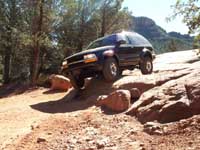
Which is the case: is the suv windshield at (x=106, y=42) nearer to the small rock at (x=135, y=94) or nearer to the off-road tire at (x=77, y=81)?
the off-road tire at (x=77, y=81)

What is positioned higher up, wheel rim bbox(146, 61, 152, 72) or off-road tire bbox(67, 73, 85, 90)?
wheel rim bbox(146, 61, 152, 72)

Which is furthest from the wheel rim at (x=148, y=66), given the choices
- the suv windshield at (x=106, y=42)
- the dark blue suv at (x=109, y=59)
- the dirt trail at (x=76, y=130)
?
the dirt trail at (x=76, y=130)

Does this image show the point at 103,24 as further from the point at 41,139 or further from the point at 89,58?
the point at 41,139

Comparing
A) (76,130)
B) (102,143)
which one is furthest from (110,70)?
(102,143)

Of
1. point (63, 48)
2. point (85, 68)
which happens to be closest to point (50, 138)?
point (85, 68)

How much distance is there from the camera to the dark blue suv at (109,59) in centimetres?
1443

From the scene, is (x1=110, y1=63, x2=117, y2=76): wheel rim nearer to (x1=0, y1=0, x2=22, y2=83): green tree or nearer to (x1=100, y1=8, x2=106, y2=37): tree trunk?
(x1=0, y1=0, x2=22, y2=83): green tree

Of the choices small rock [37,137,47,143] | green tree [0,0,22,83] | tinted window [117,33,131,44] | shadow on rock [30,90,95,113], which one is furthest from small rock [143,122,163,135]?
green tree [0,0,22,83]

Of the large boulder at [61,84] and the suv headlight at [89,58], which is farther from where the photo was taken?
the large boulder at [61,84]

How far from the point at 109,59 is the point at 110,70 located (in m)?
0.41

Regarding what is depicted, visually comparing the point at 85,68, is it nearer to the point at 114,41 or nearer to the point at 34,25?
the point at 114,41

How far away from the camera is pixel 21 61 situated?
121 ft

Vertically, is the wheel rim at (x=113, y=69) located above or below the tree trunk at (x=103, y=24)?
below

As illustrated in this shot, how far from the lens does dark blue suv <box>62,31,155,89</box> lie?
14430 millimetres
